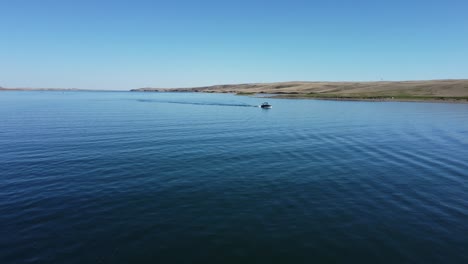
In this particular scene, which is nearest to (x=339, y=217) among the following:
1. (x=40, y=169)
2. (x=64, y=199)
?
(x=64, y=199)

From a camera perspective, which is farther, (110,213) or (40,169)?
(40,169)

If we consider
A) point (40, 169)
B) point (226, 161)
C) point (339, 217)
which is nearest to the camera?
point (339, 217)

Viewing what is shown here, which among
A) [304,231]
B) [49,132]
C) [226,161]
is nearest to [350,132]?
[226,161]

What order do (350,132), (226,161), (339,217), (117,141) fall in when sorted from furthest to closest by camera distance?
1. (350,132)
2. (117,141)
3. (226,161)
4. (339,217)

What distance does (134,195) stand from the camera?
56.5 ft

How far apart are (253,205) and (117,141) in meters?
24.0

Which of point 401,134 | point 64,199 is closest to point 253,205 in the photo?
point 64,199

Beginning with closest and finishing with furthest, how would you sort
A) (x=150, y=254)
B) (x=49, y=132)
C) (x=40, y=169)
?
(x=150, y=254) < (x=40, y=169) < (x=49, y=132)

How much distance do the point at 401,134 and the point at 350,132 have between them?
700 centimetres

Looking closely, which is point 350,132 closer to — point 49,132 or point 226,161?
point 226,161

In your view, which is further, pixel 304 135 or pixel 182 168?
pixel 304 135

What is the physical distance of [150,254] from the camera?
1145cm

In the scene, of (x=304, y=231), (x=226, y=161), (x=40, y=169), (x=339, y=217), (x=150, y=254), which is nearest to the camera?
(x=150, y=254)

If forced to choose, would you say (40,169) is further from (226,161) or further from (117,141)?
(226,161)
